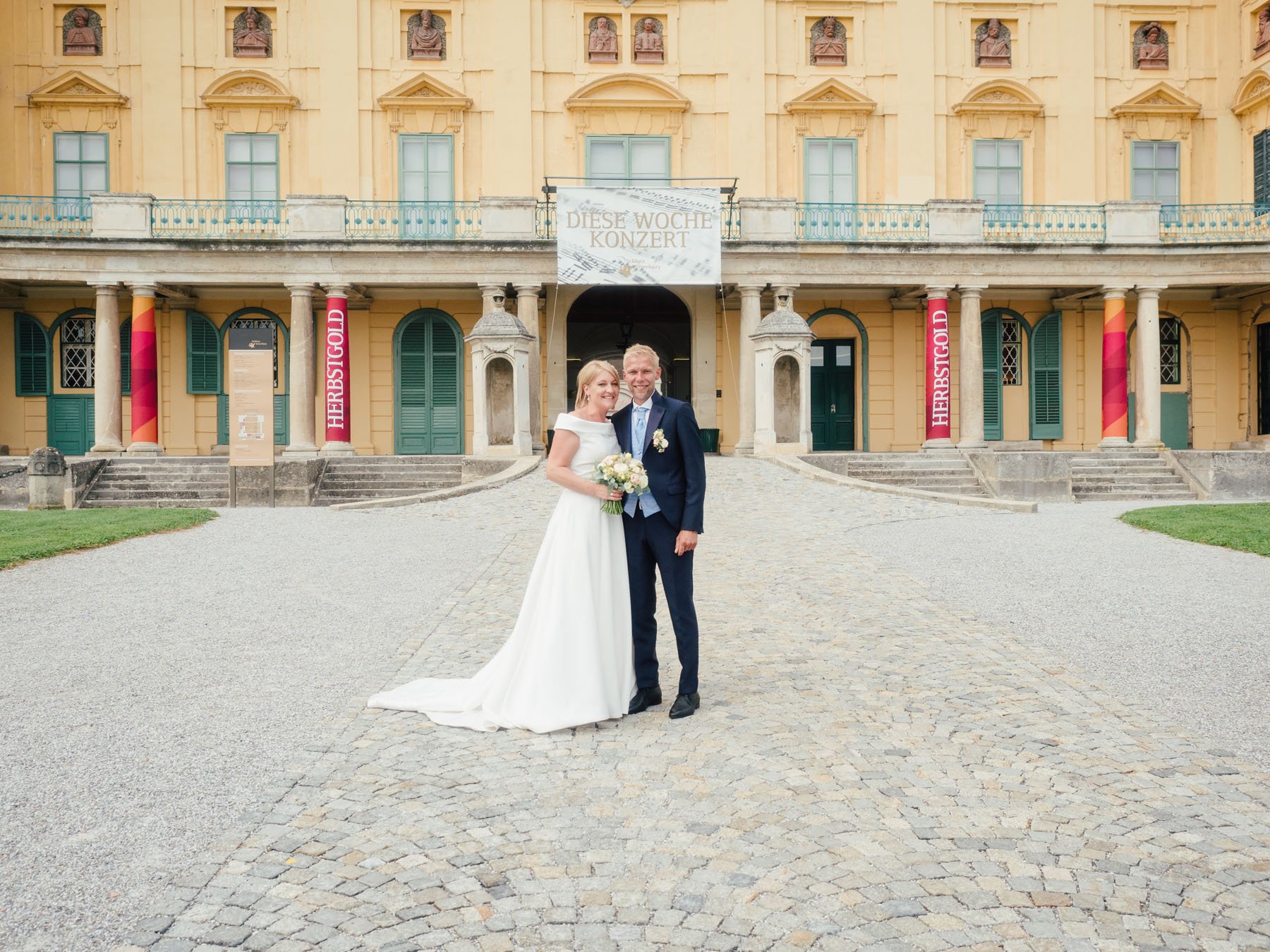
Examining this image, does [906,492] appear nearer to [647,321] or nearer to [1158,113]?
[647,321]

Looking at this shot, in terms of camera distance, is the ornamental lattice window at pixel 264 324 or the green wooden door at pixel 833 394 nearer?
the ornamental lattice window at pixel 264 324

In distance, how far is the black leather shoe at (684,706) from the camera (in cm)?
505

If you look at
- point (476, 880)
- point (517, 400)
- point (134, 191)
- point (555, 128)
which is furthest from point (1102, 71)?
point (476, 880)

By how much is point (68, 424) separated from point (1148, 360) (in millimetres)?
24201

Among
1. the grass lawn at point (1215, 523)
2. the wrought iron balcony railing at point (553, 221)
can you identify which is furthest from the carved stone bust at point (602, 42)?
the grass lawn at point (1215, 523)

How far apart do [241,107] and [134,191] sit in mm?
3076

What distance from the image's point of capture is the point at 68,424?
2372 cm

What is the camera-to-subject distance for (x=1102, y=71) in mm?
24969

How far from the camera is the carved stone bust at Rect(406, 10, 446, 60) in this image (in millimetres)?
24297

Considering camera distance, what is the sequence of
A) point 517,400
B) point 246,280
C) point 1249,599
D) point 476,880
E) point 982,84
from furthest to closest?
point 982,84, point 246,280, point 517,400, point 1249,599, point 476,880

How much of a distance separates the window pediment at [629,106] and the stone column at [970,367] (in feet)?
25.9

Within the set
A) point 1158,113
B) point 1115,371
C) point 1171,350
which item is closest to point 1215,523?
point 1115,371

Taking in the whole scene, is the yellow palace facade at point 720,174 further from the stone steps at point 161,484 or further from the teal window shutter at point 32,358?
the stone steps at point 161,484

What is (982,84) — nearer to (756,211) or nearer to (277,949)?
(756,211)
